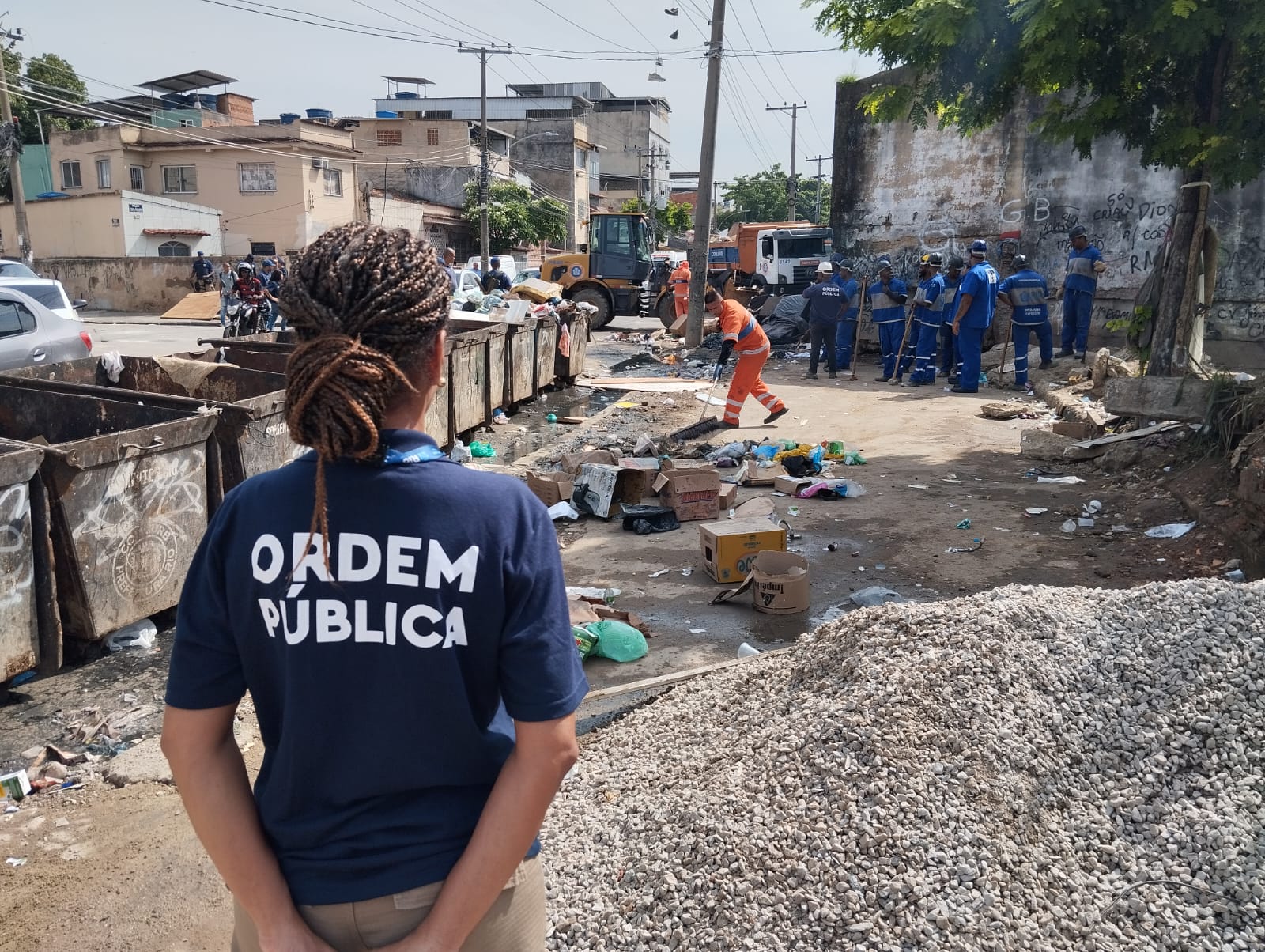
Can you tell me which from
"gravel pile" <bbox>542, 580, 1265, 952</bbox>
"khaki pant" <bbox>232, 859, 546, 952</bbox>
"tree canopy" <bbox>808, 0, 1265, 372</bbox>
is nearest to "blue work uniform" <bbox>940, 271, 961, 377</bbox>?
"tree canopy" <bbox>808, 0, 1265, 372</bbox>

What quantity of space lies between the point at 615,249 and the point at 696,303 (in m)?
5.35

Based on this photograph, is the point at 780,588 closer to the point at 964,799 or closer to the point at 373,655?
the point at 964,799

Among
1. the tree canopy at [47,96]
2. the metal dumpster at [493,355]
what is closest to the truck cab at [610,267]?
the metal dumpster at [493,355]

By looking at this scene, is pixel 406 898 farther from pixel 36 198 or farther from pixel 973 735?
pixel 36 198

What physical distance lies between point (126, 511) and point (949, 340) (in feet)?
42.4

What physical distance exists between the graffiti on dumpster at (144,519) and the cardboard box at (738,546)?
3.01 metres

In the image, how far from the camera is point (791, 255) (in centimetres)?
2398

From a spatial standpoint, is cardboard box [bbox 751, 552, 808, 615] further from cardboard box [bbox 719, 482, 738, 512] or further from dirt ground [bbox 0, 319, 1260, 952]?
cardboard box [bbox 719, 482, 738, 512]

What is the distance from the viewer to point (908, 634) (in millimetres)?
3611

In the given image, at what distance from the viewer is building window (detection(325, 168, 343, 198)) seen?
127ft

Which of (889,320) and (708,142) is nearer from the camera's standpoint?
(889,320)

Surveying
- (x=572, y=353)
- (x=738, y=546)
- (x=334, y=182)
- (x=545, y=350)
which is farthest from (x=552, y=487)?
(x=334, y=182)

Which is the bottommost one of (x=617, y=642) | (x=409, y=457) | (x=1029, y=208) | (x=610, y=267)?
(x=617, y=642)

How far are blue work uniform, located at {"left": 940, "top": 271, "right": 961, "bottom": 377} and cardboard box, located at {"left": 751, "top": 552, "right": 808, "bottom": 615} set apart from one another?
9.37 metres
